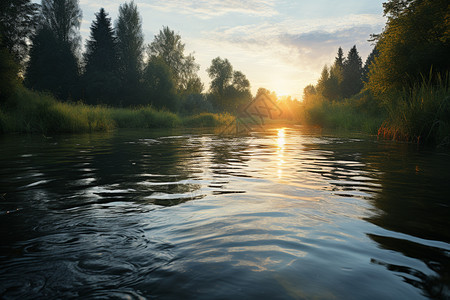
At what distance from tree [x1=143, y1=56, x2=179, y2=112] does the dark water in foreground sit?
37.7 metres

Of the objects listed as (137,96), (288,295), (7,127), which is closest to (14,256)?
(288,295)

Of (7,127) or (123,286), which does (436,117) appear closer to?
(123,286)

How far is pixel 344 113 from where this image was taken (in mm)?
22000

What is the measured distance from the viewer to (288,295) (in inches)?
55.4

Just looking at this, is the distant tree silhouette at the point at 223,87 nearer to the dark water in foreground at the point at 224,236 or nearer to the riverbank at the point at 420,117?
the riverbank at the point at 420,117

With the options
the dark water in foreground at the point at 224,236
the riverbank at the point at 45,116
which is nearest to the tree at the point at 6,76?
the riverbank at the point at 45,116

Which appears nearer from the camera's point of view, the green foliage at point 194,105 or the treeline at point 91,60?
the treeline at point 91,60

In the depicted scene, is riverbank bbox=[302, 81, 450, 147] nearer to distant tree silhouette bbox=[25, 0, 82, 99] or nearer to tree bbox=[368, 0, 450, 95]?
tree bbox=[368, 0, 450, 95]

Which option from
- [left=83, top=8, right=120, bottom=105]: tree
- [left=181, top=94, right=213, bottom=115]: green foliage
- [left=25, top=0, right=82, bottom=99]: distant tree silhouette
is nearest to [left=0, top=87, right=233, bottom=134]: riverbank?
[left=83, top=8, right=120, bottom=105]: tree

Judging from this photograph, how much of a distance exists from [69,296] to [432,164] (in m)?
6.54

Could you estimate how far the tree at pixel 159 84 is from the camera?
4116 cm

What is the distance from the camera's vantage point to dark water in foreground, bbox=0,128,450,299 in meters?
1.50

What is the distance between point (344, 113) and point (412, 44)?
28.4 feet

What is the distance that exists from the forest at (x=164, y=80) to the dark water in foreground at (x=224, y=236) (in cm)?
738
